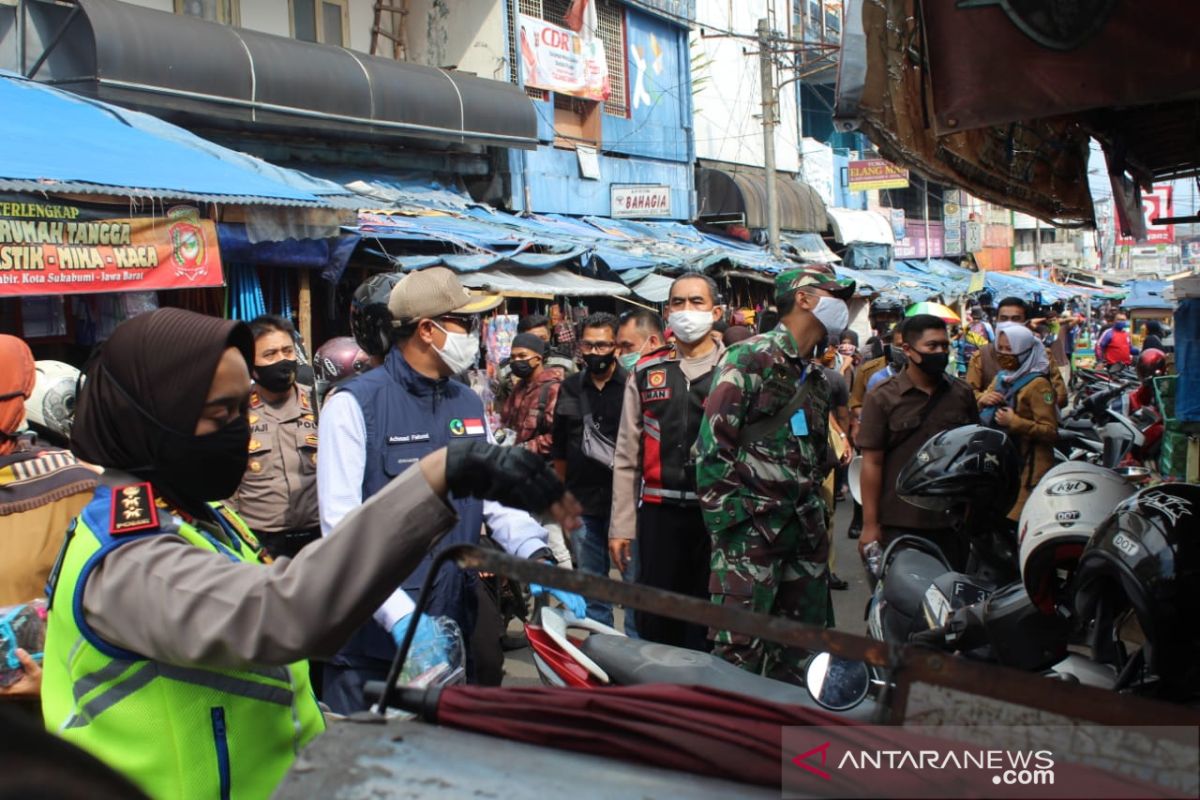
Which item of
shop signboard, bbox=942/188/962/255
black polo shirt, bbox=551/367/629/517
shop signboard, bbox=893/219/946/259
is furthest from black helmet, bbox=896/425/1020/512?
shop signboard, bbox=942/188/962/255

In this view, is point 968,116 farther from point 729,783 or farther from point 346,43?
point 346,43

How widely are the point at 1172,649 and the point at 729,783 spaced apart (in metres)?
1.42

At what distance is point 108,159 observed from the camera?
7695 mm

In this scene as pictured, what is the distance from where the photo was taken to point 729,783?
4.15 feet

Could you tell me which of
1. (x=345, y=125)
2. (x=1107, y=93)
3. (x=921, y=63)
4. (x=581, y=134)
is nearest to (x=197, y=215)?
(x=345, y=125)

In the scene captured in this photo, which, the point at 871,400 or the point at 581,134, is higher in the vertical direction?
the point at 581,134

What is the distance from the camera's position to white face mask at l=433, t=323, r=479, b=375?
3316 mm

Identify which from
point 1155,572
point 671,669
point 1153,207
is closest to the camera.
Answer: point 1155,572

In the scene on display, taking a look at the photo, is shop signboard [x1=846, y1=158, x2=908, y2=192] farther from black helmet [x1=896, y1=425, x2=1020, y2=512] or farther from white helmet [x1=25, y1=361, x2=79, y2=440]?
white helmet [x1=25, y1=361, x2=79, y2=440]

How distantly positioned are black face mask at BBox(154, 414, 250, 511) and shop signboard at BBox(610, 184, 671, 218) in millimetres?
16793

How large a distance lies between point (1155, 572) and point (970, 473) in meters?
1.40

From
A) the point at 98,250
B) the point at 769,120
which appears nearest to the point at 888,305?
the point at 769,120

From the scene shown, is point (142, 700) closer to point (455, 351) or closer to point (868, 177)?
point (455, 351)

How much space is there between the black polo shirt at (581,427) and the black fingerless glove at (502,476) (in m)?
4.04
